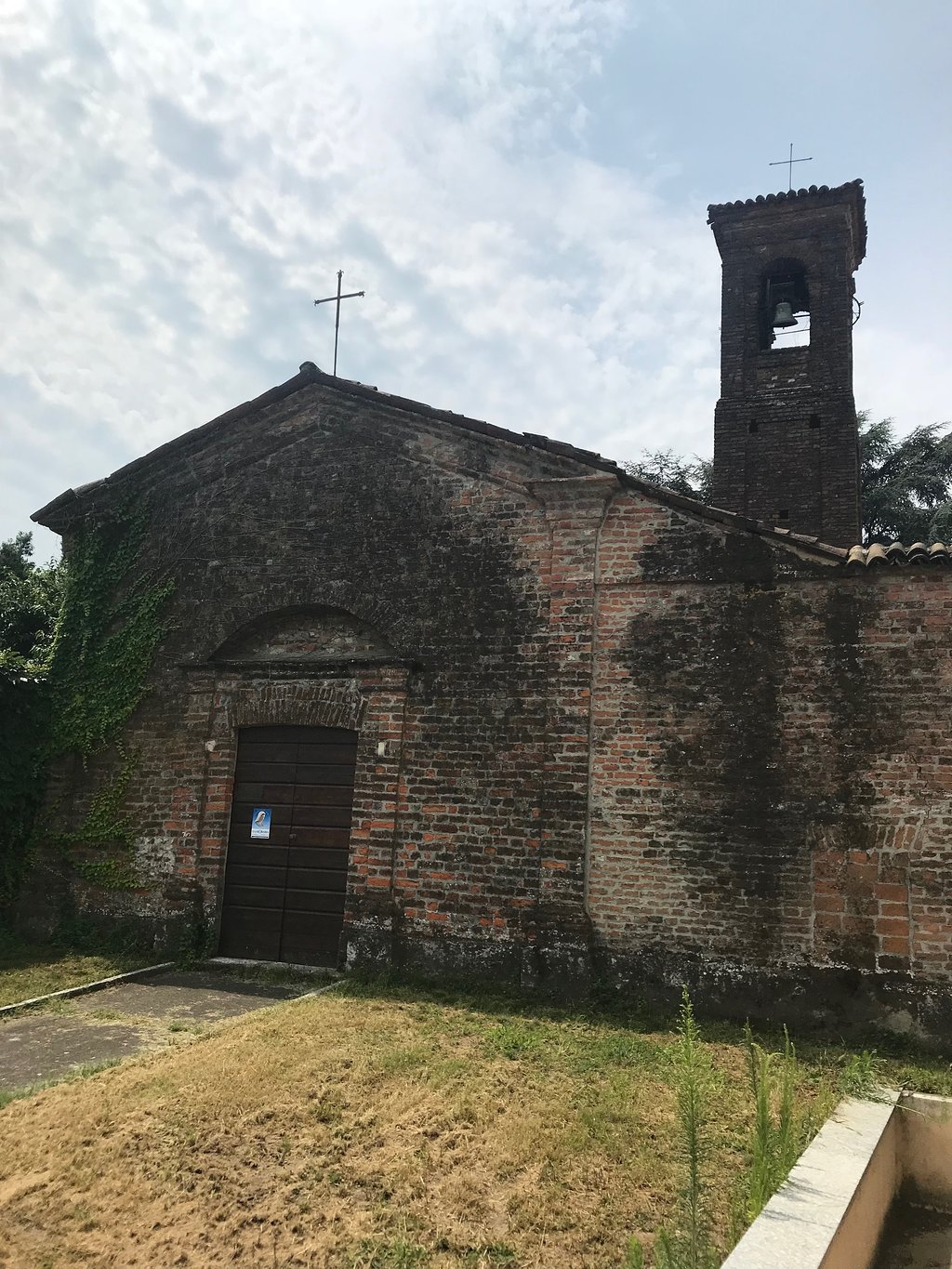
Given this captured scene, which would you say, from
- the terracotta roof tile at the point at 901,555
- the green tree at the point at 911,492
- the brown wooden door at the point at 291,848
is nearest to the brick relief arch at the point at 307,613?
the brown wooden door at the point at 291,848

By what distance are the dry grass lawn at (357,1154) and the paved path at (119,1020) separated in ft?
1.60

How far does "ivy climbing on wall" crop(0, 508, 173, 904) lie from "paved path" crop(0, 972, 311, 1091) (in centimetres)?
189

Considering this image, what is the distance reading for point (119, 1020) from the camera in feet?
22.7

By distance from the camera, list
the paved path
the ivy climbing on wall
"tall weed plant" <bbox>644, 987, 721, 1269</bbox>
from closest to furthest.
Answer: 1. "tall weed plant" <bbox>644, 987, 721, 1269</bbox>
2. the paved path
3. the ivy climbing on wall

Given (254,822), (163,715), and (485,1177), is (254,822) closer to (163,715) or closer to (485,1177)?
(163,715)

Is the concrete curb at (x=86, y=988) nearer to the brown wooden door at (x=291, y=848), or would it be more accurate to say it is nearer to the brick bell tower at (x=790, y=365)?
the brown wooden door at (x=291, y=848)

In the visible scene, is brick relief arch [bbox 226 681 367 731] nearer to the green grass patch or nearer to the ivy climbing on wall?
the ivy climbing on wall

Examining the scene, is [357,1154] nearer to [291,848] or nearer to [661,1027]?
[661,1027]

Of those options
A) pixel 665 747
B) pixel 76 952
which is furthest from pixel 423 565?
pixel 76 952

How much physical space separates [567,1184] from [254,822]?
600 centimetres

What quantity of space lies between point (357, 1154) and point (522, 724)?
15.0 ft

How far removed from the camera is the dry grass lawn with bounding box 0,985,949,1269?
3.61 metres

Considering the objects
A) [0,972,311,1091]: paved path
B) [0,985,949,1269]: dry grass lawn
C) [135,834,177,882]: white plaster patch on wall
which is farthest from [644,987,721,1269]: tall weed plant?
[135,834,177,882]: white plaster patch on wall

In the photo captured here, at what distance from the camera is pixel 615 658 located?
8328 millimetres
